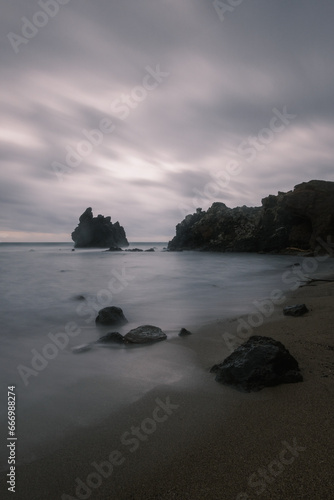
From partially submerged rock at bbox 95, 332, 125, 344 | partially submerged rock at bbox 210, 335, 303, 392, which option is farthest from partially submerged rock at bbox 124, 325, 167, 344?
partially submerged rock at bbox 210, 335, 303, 392

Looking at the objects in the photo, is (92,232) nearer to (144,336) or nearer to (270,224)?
(270,224)

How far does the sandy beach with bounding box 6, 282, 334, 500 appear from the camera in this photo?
2.03 metres

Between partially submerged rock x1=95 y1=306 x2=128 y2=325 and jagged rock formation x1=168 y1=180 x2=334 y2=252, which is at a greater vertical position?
jagged rock formation x1=168 y1=180 x2=334 y2=252

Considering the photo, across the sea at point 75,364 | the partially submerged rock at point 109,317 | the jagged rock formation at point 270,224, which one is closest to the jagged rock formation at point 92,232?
the jagged rock formation at point 270,224

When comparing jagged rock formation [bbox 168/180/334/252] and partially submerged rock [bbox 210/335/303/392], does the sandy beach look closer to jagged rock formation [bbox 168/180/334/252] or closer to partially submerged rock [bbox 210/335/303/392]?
partially submerged rock [bbox 210/335/303/392]

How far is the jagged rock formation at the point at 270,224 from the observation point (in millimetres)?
37812

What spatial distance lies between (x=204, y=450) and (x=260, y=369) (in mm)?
1267

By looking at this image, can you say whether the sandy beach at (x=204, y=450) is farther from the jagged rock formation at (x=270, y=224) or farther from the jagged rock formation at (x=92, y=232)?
the jagged rock formation at (x=92, y=232)

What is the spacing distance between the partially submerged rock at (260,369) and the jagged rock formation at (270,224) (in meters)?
38.7

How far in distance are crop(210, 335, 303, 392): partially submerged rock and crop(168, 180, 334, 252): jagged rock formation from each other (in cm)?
3870

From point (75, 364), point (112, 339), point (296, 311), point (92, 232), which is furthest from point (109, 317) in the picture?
point (92, 232)

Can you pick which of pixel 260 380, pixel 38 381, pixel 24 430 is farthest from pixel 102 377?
pixel 260 380

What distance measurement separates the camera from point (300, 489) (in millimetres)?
1912

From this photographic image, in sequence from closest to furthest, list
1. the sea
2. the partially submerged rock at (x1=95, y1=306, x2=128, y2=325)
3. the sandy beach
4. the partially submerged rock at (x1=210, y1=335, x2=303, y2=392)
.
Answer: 1. the sandy beach
2. the sea
3. the partially submerged rock at (x1=210, y1=335, x2=303, y2=392)
4. the partially submerged rock at (x1=95, y1=306, x2=128, y2=325)
